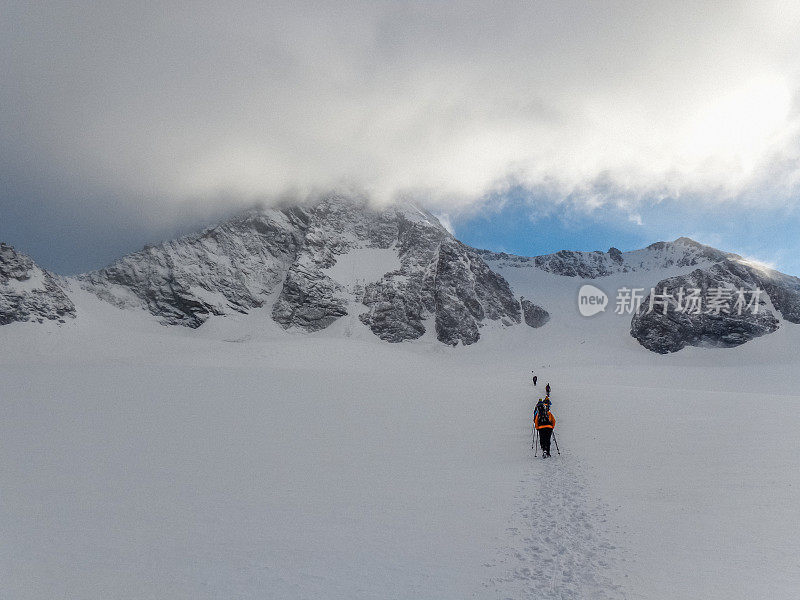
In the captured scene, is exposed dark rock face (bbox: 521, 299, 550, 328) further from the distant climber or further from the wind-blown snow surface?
the distant climber

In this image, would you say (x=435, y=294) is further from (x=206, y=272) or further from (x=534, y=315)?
(x=206, y=272)

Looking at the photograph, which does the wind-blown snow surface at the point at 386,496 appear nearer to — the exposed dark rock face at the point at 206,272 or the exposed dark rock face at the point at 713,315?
the exposed dark rock face at the point at 206,272

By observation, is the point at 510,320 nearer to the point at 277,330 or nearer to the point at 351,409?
the point at 277,330

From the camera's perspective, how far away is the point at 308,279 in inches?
3290

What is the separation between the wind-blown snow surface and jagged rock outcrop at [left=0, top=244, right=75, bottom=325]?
2035 inches

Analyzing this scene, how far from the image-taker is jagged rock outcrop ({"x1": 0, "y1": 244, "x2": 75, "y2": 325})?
2388 inches

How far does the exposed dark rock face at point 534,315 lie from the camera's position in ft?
302

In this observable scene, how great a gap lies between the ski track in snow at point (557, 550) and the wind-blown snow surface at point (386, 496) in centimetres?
4

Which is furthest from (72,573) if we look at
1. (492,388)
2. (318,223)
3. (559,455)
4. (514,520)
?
(318,223)

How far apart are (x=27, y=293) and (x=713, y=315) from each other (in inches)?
4533

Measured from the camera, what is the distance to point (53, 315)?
6328 centimetres

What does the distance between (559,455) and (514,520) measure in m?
5.52

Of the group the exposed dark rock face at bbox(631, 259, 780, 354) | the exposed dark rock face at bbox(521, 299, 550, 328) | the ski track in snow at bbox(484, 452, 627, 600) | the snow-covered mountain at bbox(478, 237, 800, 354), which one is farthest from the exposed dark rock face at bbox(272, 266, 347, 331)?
the ski track in snow at bbox(484, 452, 627, 600)

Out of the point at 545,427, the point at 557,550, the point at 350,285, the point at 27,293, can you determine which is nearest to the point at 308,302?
the point at 350,285
